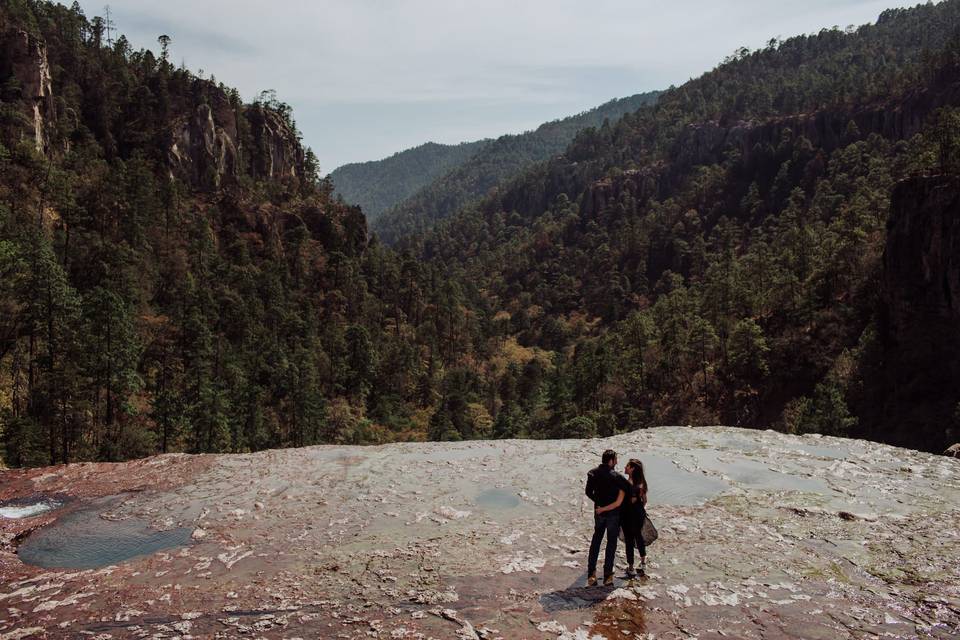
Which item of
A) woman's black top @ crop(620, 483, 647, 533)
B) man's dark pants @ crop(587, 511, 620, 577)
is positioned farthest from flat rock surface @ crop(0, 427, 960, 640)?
woman's black top @ crop(620, 483, 647, 533)

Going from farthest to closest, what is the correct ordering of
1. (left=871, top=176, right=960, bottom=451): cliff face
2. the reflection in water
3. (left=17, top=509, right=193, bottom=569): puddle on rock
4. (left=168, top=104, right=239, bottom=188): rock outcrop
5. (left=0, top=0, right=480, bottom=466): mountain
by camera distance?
(left=168, top=104, right=239, bottom=188): rock outcrop → (left=871, top=176, right=960, bottom=451): cliff face → (left=0, top=0, right=480, bottom=466): mountain → (left=17, top=509, right=193, bottom=569): puddle on rock → the reflection in water

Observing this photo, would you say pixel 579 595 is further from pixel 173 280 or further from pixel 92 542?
pixel 173 280

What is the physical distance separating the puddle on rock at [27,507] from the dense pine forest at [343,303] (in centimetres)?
2063

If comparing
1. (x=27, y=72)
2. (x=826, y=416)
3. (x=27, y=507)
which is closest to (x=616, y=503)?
(x=27, y=507)

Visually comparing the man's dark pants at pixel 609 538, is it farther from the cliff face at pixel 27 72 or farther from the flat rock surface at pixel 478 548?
the cliff face at pixel 27 72

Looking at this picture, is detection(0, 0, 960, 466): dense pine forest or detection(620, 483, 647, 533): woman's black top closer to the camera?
detection(620, 483, 647, 533): woman's black top

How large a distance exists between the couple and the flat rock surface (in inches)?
15.9

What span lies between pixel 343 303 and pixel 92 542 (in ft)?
255

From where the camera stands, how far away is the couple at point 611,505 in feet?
28.9

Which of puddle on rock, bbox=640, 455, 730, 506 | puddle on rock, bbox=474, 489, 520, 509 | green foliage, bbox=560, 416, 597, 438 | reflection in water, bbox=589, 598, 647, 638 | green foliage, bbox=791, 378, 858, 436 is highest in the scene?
puddle on rock, bbox=640, 455, 730, 506

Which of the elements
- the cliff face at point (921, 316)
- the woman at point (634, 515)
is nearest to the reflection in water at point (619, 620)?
the woman at point (634, 515)

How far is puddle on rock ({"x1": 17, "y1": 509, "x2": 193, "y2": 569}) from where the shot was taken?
10180mm

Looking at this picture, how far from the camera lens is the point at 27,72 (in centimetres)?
7369

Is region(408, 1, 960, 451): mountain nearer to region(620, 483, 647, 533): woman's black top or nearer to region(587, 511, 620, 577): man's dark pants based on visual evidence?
region(620, 483, 647, 533): woman's black top
